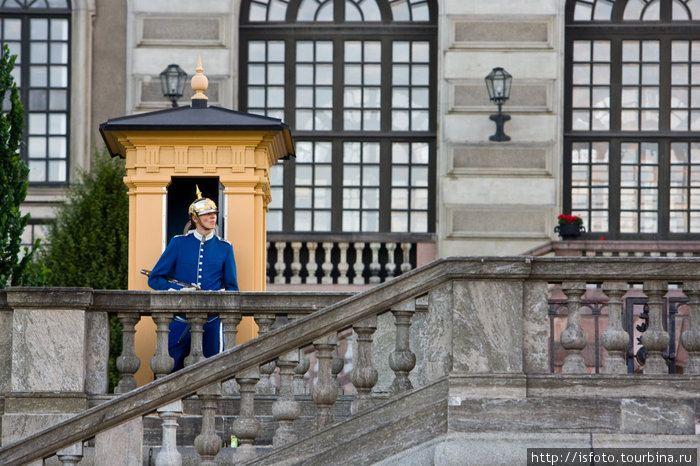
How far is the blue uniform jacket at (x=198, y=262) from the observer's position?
382 inches

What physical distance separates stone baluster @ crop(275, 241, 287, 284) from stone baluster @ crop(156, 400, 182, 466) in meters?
10.7

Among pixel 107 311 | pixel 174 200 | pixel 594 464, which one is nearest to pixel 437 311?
pixel 594 464

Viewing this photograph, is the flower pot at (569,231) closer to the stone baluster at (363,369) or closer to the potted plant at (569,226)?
the potted plant at (569,226)

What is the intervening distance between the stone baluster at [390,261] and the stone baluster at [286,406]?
1090 centimetres

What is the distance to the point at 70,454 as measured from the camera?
791 cm

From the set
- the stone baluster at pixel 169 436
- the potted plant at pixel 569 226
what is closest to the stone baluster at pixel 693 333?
the stone baluster at pixel 169 436

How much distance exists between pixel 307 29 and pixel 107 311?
38.5ft

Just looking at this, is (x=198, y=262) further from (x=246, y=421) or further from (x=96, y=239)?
(x=96, y=239)

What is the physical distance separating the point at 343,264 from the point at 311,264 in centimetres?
50

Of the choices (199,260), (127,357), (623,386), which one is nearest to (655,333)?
(623,386)

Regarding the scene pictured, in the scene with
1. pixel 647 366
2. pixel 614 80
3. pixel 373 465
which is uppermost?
pixel 614 80

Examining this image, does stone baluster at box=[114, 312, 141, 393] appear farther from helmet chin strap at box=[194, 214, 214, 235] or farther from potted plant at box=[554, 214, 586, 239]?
potted plant at box=[554, 214, 586, 239]

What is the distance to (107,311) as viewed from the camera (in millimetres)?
8734

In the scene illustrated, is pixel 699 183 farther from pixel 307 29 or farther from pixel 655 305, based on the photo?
pixel 655 305
